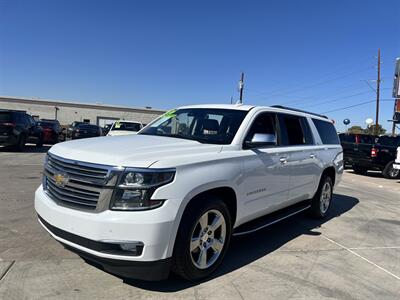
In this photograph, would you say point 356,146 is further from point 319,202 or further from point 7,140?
point 7,140

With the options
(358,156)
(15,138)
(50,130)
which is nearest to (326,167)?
(358,156)

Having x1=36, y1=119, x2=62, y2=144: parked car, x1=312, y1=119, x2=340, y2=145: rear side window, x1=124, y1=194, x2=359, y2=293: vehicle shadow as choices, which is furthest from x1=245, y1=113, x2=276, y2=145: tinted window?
x1=36, y1=119, x2=62, y2=144: parked car

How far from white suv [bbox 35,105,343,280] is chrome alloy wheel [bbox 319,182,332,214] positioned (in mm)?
1723

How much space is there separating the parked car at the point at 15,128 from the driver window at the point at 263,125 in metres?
13.8

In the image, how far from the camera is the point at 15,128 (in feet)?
53.5

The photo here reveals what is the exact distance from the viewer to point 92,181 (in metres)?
3.48

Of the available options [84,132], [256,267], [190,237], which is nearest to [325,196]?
[256,267]

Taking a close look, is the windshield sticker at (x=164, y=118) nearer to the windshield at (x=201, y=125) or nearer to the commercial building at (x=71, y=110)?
the windshield at (x=201, y=125)

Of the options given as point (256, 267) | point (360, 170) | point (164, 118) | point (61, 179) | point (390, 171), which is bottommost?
point (256, 267)

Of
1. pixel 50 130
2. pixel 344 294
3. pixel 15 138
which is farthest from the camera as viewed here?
pixel 50 130

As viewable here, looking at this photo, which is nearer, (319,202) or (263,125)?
(263,125)

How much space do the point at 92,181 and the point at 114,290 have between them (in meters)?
1.07

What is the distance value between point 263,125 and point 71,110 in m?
56.6

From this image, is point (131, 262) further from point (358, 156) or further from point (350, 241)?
point (358, 156)
